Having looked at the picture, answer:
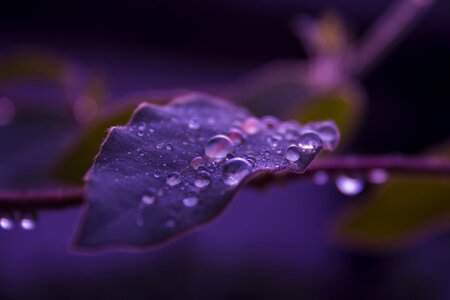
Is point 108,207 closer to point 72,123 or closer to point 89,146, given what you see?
point 89,146

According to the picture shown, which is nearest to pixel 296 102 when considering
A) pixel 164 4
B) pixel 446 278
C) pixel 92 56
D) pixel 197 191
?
pixel 197 191

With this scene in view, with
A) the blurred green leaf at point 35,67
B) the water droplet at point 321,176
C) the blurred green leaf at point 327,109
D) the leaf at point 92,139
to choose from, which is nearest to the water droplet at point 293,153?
the water droplet at point 321,176

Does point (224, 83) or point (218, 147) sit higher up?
point (224, 83)

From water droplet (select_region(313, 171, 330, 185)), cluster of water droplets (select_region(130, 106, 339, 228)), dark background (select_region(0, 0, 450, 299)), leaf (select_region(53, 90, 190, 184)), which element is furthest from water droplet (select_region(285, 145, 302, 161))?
dark background (select_region(0, 0, 450, 299))

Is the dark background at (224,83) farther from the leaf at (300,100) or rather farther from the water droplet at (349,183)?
the water droplet at (349,183)

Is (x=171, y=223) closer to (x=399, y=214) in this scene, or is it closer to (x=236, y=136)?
(x=236, y=136)

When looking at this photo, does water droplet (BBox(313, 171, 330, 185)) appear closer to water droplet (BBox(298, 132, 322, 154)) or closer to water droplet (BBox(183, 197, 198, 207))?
water droplet (BBox(298, 132, 322, 154))

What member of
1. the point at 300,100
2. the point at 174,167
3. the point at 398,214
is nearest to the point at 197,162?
the point at 174,167
